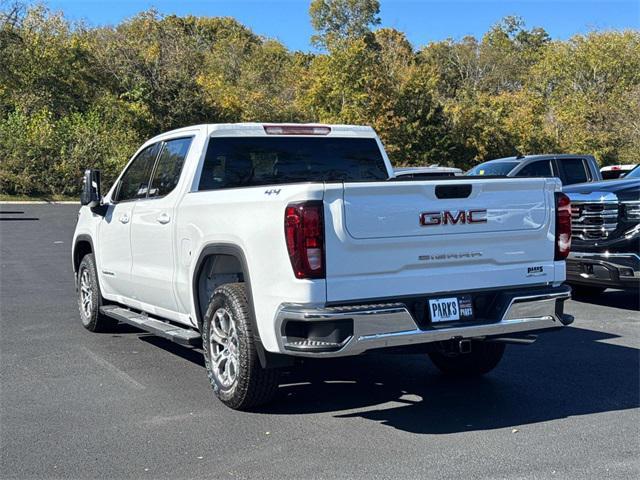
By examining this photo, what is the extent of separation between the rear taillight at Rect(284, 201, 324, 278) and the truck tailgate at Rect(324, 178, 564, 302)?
0.19 feet

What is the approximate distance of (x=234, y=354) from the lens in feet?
17.5

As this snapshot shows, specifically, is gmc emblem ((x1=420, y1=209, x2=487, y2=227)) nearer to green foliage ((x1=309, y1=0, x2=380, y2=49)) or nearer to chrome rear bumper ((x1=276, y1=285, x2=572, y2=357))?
chrome rear bumper ((x1=276, y1=285, x2=572, y2=357))

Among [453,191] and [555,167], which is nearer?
[453,191]

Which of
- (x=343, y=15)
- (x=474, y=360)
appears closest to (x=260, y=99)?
(x=343, y=15)

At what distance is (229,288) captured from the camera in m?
5.32

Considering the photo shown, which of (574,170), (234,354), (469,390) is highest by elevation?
(574,170)

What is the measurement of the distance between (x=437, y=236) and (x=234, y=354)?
5.41 ft

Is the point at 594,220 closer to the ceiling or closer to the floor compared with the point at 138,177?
closer to the floor

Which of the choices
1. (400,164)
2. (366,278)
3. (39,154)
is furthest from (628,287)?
(400,164)

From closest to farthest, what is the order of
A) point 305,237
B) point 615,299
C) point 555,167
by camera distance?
point 305,237 → point 615,299 → point 555,167

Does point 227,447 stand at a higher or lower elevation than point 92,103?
lower

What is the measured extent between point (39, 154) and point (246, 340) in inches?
1092

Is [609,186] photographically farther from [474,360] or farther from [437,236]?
[437,236]

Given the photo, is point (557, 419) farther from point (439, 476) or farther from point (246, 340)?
point (246, 340)
